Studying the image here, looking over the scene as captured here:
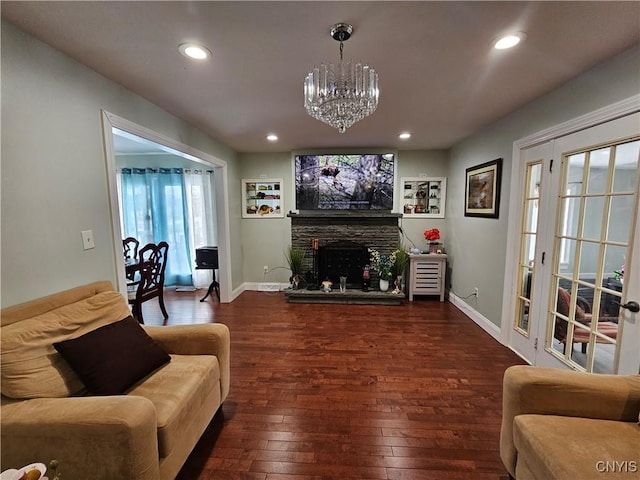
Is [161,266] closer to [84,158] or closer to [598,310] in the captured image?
[84,158]

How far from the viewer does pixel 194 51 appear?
172 cm

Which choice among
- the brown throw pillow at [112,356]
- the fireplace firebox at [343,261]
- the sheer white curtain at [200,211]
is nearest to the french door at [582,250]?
the fireplace firebox at [343,261]

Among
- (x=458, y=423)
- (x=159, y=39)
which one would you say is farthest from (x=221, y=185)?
(x=458, y=423)

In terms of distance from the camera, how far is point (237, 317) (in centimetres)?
382

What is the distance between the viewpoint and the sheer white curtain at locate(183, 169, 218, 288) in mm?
5082

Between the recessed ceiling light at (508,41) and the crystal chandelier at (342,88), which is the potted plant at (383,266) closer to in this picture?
the crystal chandelier at (342,88)

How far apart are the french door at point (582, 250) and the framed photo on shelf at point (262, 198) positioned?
3.48m

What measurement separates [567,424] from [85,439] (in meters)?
2.03

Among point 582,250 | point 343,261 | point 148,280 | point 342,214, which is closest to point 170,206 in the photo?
point 148,280

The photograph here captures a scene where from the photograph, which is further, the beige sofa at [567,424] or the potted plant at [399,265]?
the potted plant at [399,265]

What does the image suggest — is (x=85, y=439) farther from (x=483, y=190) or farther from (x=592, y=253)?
(x=483, y=190)

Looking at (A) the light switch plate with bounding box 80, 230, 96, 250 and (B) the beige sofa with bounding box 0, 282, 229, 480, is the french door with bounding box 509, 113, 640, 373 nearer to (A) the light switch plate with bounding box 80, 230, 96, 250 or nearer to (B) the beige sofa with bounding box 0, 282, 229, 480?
(B) the beige sofa with bounding box 0, 282, 229, 480

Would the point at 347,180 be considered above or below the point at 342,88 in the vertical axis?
below

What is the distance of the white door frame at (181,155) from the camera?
211 cm
